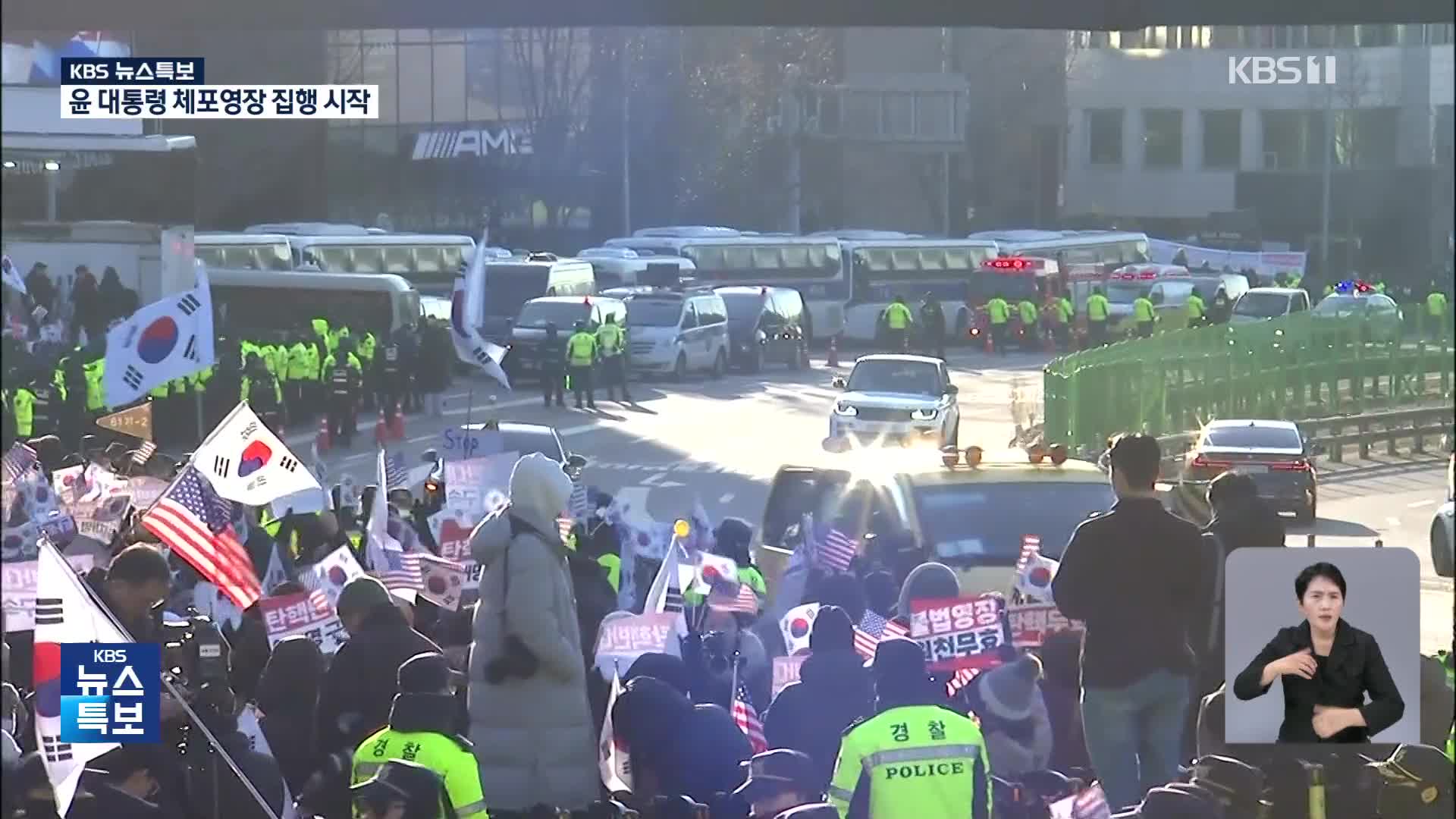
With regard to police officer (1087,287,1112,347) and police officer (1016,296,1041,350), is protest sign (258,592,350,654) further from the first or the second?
police officer (1087,287,1112,347)

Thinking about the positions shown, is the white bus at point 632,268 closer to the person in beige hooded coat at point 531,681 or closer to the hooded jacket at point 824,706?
the person in beige hooded coat at point 531,681

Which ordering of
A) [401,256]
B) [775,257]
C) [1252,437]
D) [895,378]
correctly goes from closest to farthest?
[1252,437], [895,378], [775,257], [401,256]

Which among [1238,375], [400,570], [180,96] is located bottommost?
[400,570]

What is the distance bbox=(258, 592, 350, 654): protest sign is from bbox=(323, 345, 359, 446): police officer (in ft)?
2.60

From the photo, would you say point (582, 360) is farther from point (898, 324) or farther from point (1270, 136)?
point (1270, 136)

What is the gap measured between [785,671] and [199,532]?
2.37 meters

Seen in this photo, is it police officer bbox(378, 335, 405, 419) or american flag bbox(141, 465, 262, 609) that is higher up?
police officer bbox(378, 335, 405, 419)

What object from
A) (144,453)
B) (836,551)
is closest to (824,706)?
(836,551)

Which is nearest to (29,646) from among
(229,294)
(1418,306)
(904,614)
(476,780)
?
(229,294)

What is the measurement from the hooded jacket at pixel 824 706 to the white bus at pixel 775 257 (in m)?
1.55

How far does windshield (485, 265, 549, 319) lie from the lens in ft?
26.8

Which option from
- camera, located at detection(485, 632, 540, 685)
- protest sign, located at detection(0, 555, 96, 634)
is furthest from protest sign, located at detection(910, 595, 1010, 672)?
protest sign, located at detection(0, 555, 96, 634)

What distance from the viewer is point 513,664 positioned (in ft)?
23.0

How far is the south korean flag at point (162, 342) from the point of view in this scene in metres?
7.82
